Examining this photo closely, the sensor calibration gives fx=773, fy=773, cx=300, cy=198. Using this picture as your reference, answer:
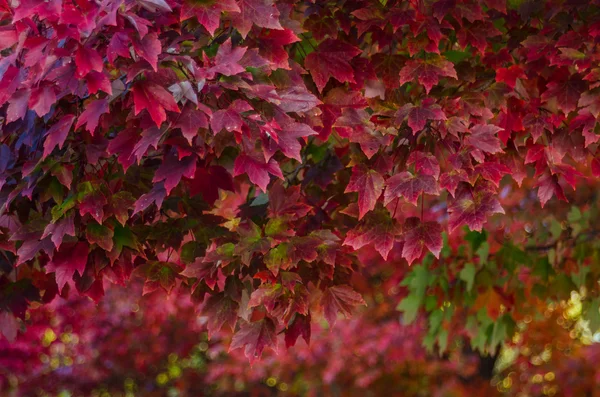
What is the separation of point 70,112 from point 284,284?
0.88 meters

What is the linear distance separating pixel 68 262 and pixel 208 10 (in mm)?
973

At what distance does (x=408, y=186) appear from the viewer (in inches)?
94.3

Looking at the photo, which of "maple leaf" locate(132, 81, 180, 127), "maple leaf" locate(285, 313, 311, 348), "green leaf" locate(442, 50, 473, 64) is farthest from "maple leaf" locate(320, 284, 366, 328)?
"green leaf" locate(442, 50, 473, 64)

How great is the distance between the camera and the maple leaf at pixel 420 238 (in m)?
2.55

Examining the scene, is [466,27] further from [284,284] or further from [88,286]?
[88,286]

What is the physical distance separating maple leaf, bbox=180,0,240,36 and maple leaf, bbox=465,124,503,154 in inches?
34.3

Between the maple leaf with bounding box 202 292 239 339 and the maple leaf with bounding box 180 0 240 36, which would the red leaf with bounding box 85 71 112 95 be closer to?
the maple leaf with bounding box 180 0 240 36

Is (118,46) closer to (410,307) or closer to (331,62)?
(331,62)

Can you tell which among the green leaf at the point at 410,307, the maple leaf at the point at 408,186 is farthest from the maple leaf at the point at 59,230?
the green leaf at the point at 410,307

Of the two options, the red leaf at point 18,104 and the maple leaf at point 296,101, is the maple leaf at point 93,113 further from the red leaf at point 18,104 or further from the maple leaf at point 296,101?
the maple leaf at point 296,101

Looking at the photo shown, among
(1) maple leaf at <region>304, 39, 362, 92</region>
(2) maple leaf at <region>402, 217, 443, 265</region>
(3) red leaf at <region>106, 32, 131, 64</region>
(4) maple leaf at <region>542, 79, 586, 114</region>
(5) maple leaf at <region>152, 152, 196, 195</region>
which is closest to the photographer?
(3) red leaf at <region>106, 32, 131, 64</region>

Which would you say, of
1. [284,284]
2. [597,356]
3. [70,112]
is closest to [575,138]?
[284,284]

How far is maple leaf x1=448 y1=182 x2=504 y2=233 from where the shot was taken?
2.43 meters

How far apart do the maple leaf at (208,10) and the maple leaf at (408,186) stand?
2.35ft
